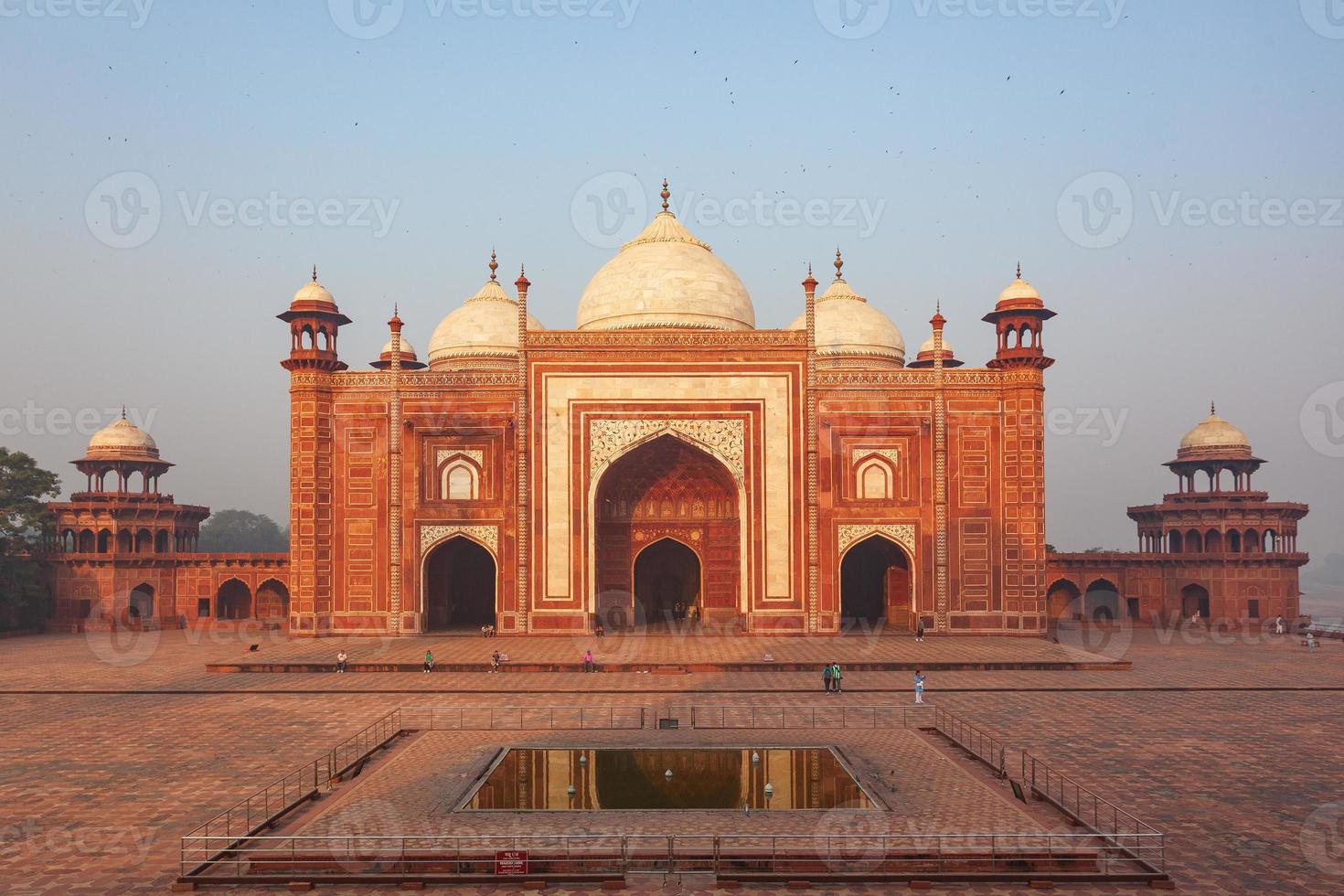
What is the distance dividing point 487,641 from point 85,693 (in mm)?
9202

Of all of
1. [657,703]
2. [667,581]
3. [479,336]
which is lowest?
[657,703]

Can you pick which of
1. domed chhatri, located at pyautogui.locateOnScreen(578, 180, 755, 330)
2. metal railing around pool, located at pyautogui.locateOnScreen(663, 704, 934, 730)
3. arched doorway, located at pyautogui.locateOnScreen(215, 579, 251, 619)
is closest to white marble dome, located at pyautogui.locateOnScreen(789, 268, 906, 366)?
domed chhatri, located at pyautogui.locateOnScreen(578, 180, 755, 330)

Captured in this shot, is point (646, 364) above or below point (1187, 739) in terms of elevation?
above

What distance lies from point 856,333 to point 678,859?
87.8 ft

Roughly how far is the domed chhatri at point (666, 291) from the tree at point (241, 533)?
184 ft

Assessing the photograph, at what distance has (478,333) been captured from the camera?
33406mm

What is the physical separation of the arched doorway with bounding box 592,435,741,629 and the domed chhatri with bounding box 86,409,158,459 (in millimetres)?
17354

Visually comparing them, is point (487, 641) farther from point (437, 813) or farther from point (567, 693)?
point (437, 813)

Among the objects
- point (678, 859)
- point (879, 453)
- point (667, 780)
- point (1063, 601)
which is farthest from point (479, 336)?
point (678, 859)

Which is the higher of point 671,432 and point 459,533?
point 671,432

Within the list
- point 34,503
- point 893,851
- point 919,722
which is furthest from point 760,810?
point 34,503

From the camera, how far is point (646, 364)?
26.6m

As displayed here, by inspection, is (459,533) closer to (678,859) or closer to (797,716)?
(797,716)

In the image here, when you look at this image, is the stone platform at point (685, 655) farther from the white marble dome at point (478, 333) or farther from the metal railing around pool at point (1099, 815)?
the white marble dome at point (478, 333)
